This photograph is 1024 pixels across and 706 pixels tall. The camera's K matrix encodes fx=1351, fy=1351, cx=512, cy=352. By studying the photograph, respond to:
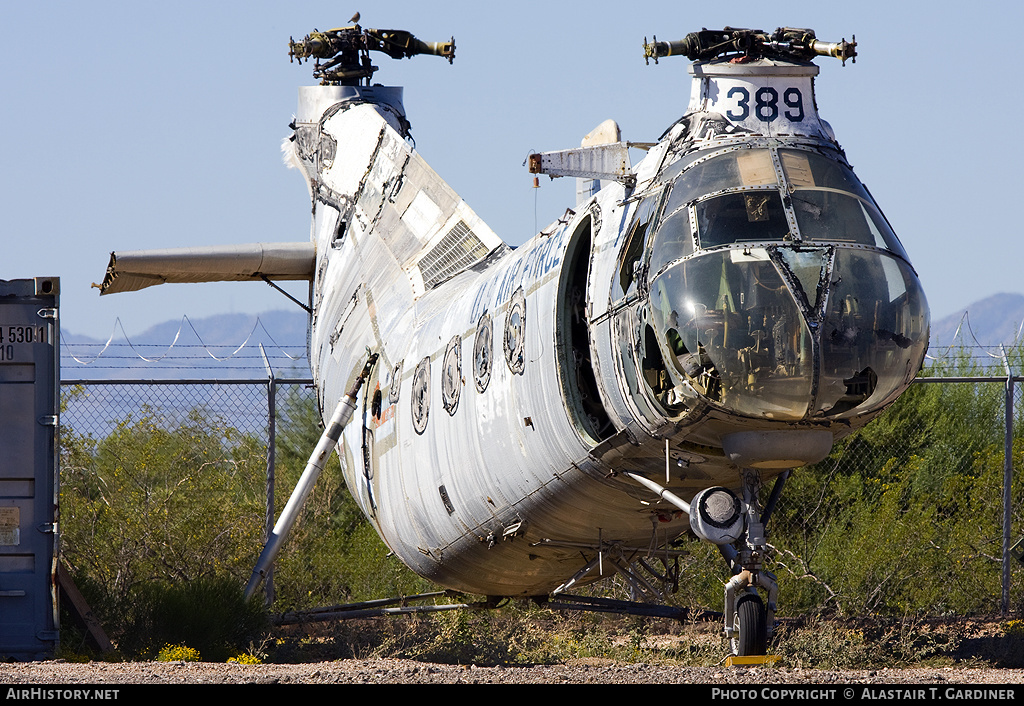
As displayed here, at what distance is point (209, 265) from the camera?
1461 centimetres

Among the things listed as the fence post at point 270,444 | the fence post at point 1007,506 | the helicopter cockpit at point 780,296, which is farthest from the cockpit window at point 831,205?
the fence post at point 270,444

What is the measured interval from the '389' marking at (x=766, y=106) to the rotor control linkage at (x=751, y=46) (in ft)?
0.84

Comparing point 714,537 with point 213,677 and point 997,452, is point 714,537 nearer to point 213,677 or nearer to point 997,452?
point 213,677

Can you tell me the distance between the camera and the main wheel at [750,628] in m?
7.79

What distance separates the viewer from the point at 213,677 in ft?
26.8

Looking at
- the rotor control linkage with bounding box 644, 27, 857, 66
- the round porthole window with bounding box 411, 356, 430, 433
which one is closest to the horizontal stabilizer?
the round porthole window with bounding box 411, 356, 430, 433

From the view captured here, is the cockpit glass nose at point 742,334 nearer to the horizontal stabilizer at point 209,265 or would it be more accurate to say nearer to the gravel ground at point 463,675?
the gravel ground at point 463,675

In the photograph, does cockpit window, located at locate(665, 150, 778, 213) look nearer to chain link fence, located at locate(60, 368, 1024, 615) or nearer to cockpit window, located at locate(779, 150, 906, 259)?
cockpit window, located at locate(779, 150, 906, 259)

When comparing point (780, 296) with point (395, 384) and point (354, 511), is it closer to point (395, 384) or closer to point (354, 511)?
point (395, 384)

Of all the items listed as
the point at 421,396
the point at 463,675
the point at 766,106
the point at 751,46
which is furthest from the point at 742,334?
the point at 421,396

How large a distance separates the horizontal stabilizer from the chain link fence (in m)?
1.18

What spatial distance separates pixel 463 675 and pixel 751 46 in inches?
168

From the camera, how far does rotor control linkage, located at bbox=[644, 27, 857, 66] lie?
328 inches

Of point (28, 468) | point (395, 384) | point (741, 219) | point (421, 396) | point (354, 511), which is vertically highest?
point (741, 219)
